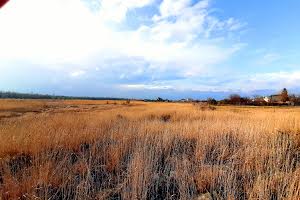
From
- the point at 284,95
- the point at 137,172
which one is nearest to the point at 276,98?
the point at 284,95

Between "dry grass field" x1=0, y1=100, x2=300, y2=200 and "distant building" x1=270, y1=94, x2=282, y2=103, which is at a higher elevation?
"distant building" x1=270, y1=94, x2=282, y2=103

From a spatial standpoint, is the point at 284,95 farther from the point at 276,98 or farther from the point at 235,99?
the point at 235,99

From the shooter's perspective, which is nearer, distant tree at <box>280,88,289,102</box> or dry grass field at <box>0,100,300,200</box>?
dry grass field at <box>0,100,300,200</box>

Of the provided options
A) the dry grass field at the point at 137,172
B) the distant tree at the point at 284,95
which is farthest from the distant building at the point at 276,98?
the dry grass field at the point at 137,172

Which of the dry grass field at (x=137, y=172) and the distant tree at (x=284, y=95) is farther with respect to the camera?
the distant tree at (x=284, y=95)

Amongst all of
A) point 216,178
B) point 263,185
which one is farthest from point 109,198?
point 263,185

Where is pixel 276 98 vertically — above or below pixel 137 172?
above

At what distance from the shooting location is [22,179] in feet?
16.0

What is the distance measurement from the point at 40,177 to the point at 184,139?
4.84m

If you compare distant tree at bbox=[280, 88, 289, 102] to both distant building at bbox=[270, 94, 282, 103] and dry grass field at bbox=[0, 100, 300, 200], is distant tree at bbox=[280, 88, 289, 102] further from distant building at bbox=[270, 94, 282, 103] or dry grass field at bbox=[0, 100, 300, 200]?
dry grass field at bbox=[0, 100, 300, 200]

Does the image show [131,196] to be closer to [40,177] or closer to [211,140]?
[40,177]

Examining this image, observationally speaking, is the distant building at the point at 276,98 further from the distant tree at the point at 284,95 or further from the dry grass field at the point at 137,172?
the dry grass field at the point at 137,172

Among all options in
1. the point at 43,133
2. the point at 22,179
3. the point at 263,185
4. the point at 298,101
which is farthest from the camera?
the point at 298,101

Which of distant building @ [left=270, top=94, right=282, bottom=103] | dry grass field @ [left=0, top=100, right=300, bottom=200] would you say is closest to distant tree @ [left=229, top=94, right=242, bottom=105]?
distant building @ [left=270, top=94, right=282, bottom=103]
